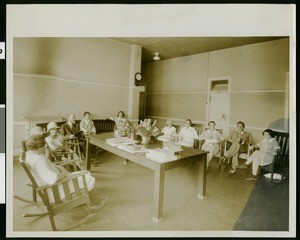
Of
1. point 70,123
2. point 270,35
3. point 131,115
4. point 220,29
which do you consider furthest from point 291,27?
point 131,115

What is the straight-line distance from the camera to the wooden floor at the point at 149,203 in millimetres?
1881

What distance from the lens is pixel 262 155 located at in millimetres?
3215

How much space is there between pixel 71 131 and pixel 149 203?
79.8 inches

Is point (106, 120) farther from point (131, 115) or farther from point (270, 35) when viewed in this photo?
point (270, 35)

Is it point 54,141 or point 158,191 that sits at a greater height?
point 54,141

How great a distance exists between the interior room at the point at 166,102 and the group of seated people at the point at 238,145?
22 centimetres

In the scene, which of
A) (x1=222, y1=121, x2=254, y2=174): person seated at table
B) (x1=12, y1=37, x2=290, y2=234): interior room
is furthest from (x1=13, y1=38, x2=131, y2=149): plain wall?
(x1=222, y1=121, x2=254, y2=174): person seated at table

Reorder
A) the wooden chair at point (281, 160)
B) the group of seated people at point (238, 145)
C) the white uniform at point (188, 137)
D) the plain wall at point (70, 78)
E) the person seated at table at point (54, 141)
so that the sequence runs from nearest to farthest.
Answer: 1. the wooden chair at point (281, 160)
2. the person seated at table at point (54, 141)
3. the group of seated people at point (238, 145)
4. the plain wall at point (70, 78)
5. the white uniform at point (188, 137)

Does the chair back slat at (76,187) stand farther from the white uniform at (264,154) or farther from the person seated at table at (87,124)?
the white uniform at (264,154)

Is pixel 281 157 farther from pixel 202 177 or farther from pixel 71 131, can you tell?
pixel 71 131

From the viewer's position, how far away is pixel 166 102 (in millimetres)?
6547

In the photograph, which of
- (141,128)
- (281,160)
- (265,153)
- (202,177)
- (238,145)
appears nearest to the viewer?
(202,177)

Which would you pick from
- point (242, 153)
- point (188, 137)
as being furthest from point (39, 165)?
point (242, 153)

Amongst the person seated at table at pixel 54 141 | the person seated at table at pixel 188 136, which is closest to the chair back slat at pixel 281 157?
the person seated at table at pixel 188 136
